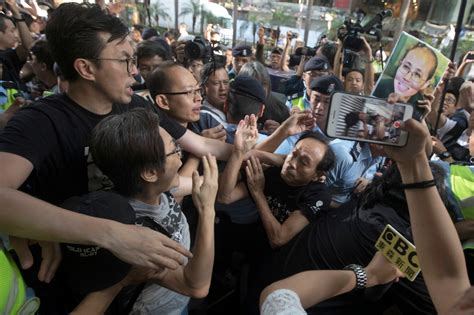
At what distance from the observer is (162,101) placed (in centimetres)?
175

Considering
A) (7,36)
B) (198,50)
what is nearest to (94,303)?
(198,50)

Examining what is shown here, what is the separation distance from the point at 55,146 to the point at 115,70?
36 centimetres

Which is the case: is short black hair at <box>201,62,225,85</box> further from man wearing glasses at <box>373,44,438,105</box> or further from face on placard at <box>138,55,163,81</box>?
man wearing glasses at <box>373,44,438,105</box>

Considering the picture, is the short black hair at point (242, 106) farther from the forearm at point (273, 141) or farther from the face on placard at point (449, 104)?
the face on placard at point (449, 104)

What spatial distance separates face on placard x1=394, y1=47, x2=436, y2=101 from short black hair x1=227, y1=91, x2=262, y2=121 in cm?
88

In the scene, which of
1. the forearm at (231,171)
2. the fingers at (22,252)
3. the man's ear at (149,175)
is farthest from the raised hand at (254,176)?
the fingers at (22,252)

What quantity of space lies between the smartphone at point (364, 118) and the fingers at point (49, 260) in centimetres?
85

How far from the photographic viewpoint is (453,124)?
3256mm

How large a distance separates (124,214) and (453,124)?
349cm

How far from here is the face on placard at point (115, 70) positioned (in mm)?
1188

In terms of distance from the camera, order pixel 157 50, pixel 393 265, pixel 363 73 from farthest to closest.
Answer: pixel 363 73, pixel 157 50, pixel 393 265

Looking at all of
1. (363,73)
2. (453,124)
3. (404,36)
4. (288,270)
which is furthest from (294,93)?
(288,270)

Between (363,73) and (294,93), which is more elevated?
(363,73)

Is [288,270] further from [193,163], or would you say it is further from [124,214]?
[124,214]
